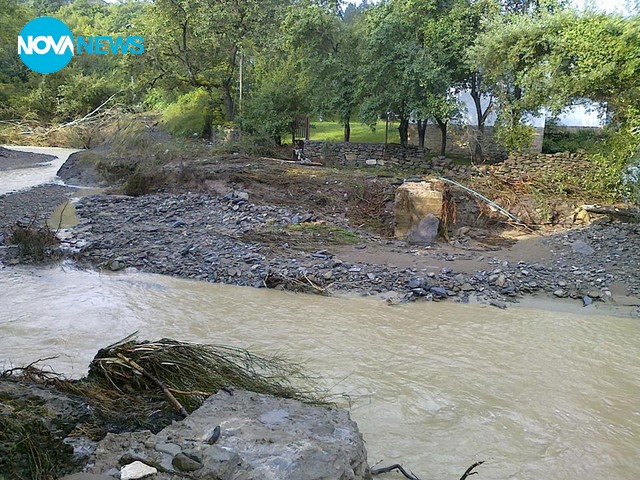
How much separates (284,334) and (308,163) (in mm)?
13345

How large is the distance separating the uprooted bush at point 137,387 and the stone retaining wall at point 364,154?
57.3ft

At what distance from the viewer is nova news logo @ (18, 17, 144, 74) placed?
127ft

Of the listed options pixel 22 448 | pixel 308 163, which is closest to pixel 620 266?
pixel 22 448

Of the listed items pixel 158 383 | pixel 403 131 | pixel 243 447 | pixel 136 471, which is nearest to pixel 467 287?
pixel 158 383

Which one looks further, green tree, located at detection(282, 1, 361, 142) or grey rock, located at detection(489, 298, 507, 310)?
green tree, located at detection(282, 1, 361, 142)

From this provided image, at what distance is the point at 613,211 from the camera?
43.9 ft

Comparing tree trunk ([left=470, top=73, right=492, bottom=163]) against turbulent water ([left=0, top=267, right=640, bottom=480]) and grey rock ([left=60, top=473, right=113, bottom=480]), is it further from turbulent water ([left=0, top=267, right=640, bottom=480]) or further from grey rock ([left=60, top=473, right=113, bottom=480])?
grey rock ([left=60, top=473, right=113, bottom=480])

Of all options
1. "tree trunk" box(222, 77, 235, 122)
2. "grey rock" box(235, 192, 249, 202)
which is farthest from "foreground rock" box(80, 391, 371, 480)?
"tree trunk" box(222, 77, 235, 122)

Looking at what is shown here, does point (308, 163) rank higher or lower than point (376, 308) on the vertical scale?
higher

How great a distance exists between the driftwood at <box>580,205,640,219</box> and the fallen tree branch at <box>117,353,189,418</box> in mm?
11919

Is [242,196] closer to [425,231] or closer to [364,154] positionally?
[425,231]

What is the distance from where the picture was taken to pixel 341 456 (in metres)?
3.28

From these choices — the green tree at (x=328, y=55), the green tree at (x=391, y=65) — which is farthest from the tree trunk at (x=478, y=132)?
the green tree at (x=328, y=55)

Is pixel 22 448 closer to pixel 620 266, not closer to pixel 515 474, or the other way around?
pixel 515 474
